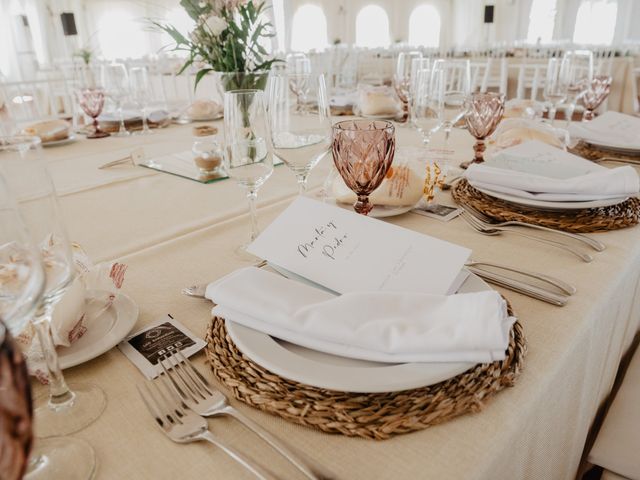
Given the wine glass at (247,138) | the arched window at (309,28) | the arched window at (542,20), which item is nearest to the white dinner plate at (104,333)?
the wine glass at (247,138)

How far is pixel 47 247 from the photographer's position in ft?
1.36

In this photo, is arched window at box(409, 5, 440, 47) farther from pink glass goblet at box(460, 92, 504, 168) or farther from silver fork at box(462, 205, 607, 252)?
silver fork at box(462, 205, 607, 252)

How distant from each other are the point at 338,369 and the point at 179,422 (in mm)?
144

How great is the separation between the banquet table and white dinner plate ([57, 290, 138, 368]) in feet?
0.06

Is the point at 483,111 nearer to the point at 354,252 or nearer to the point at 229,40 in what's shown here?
the point at 229,40

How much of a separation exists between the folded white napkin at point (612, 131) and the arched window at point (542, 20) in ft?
31.0

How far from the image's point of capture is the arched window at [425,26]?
11.3 metres

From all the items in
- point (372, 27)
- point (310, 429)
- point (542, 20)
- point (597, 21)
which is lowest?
point (310, 429)

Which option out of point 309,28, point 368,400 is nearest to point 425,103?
point 368,400

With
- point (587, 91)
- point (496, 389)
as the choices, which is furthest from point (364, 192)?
point (587, 91)

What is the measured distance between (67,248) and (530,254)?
0.63 meters

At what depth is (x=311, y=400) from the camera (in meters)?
0.41

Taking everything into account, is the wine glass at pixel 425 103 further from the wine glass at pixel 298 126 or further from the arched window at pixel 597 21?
the arched window at pixel 597 21

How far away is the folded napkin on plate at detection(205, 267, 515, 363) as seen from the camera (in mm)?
418
